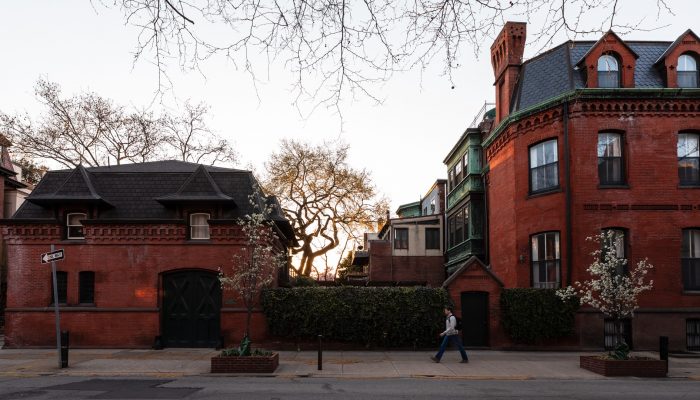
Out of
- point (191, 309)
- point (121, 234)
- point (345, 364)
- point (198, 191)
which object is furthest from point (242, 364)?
point (121, 234)

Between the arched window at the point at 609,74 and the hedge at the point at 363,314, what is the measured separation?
35.0 ft

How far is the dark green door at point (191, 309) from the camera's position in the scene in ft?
80.0

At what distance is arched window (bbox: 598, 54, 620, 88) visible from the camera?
25.1 metres

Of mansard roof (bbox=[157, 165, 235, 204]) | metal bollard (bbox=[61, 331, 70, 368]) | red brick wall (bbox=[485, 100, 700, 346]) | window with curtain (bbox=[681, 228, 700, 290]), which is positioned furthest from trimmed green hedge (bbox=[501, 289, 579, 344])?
metal bollard (bbox=[61, 331, 70, 368])

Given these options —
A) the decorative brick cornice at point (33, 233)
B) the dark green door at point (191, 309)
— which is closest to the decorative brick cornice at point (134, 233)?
the decorative brick cornice at point (33, 233)

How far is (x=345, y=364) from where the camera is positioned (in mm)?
19953

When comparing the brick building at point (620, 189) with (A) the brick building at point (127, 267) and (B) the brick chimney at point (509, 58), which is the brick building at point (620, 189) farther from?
(A) the brick building at point (127, 267)

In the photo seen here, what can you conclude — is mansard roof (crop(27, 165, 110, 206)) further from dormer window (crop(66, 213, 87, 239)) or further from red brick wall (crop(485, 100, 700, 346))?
red brick wall (crop(485, 100, 700, 346))

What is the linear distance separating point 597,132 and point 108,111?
33.1 m

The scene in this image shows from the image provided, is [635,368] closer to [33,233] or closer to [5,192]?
[33,233]

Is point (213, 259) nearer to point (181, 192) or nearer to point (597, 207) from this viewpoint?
point (181, 192)

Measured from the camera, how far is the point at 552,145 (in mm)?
25406

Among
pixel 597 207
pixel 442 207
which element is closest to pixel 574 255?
pixel 597 207

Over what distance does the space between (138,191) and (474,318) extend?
573 inches
